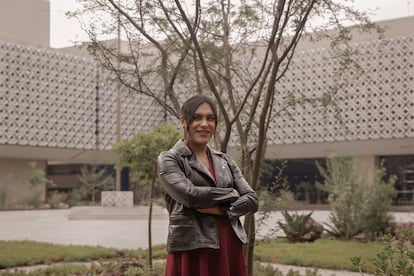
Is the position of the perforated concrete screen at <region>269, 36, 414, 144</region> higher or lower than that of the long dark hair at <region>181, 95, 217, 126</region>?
higher

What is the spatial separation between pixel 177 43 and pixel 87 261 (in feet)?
18.3

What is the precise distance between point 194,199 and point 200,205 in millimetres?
Result: 49

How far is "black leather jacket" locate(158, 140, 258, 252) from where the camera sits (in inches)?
117

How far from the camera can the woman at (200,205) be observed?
3.00 m

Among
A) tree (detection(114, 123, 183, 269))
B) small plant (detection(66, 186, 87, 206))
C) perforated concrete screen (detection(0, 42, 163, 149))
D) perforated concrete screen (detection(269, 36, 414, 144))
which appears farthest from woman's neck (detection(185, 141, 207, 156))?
small plant (detection(66, 186, 87, 206))

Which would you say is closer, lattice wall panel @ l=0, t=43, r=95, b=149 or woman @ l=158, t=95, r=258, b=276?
woman @ l=158, t=95, r=258, b=276

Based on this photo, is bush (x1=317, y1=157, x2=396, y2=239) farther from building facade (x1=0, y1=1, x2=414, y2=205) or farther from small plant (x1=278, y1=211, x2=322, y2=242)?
building facade (x1=0, y1=1, x2=414, y2=205)

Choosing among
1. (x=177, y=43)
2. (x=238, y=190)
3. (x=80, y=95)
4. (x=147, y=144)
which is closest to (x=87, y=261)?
(x=147, y=144)

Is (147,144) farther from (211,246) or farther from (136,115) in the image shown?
(136,115)

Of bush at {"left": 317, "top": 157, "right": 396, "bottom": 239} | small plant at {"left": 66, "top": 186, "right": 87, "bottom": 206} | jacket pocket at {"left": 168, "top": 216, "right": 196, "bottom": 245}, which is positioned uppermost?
jacket pocket at {"left": 168, "top": 216, "right": 196, "bottom": 245}

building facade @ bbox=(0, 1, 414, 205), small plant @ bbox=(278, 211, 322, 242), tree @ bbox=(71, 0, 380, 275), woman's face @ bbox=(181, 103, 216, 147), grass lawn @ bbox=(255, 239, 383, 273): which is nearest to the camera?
woman's face @ bbox=(181, 103, 216, 147)

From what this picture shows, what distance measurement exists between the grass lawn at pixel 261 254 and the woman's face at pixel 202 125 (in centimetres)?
658

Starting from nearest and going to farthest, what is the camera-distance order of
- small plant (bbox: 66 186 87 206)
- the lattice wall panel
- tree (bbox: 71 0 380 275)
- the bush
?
tree (bbox: 71 0 380 275), the bush, the lattice wall panel, small plant (bbox: 66 186 87 206)

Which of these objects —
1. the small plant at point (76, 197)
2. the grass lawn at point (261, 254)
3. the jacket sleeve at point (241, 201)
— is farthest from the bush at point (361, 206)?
the small plant at point (76, 197)
